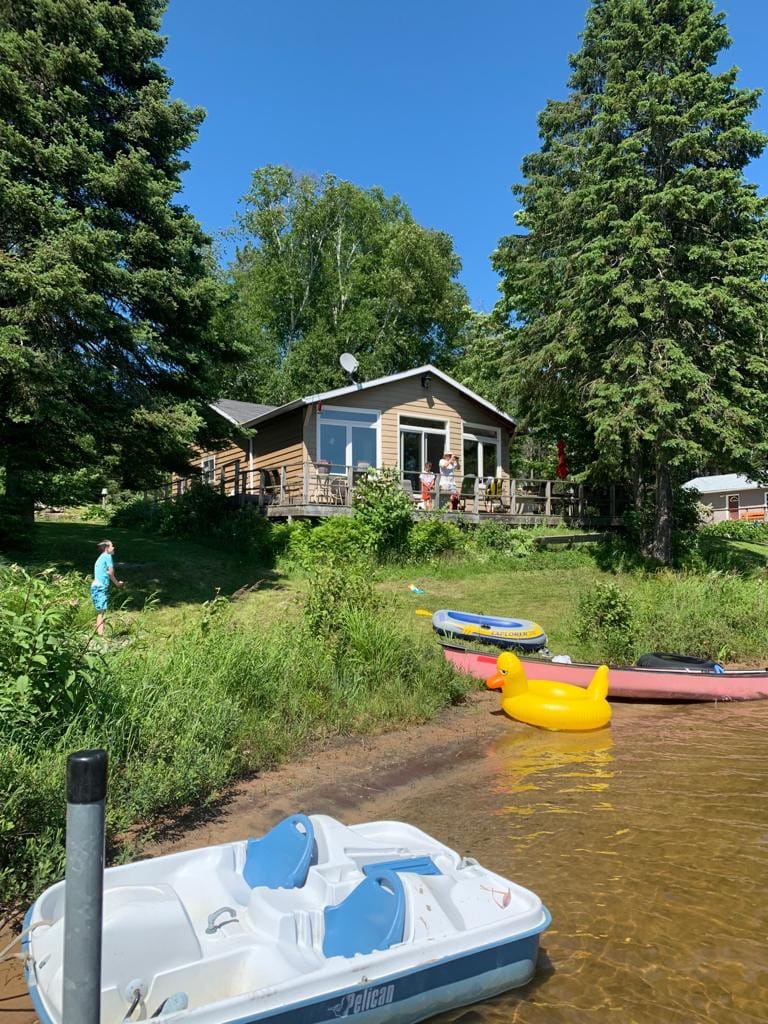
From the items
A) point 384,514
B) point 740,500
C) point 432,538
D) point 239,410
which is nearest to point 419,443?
point 432,538

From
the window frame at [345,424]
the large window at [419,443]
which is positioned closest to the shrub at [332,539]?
the window frame at [345,424]

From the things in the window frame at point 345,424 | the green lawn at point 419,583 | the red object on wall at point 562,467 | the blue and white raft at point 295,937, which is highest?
the window frame at point 345,424

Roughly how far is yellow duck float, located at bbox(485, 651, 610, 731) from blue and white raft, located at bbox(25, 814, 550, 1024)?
5425 mm

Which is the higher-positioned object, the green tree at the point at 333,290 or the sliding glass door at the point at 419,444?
the green tree at the point at 333,290

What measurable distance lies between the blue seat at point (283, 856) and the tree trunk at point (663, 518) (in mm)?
17565

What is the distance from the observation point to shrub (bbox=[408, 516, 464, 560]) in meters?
18.6

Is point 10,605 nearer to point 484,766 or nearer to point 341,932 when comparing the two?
point 341,932

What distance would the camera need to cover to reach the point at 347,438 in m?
22.6

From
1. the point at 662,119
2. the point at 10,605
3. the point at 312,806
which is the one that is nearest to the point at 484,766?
the point at 312,806

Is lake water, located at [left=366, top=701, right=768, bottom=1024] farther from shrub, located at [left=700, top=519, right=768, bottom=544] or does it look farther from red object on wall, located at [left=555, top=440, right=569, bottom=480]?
shrub, located at [left=700, top=519, right=768, bottom=544]

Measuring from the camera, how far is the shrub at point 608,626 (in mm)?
12164

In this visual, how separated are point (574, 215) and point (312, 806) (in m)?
20.0

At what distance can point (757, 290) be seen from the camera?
1759 cm

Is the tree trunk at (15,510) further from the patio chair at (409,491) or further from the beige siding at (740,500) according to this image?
the beige siding at (740,500)
